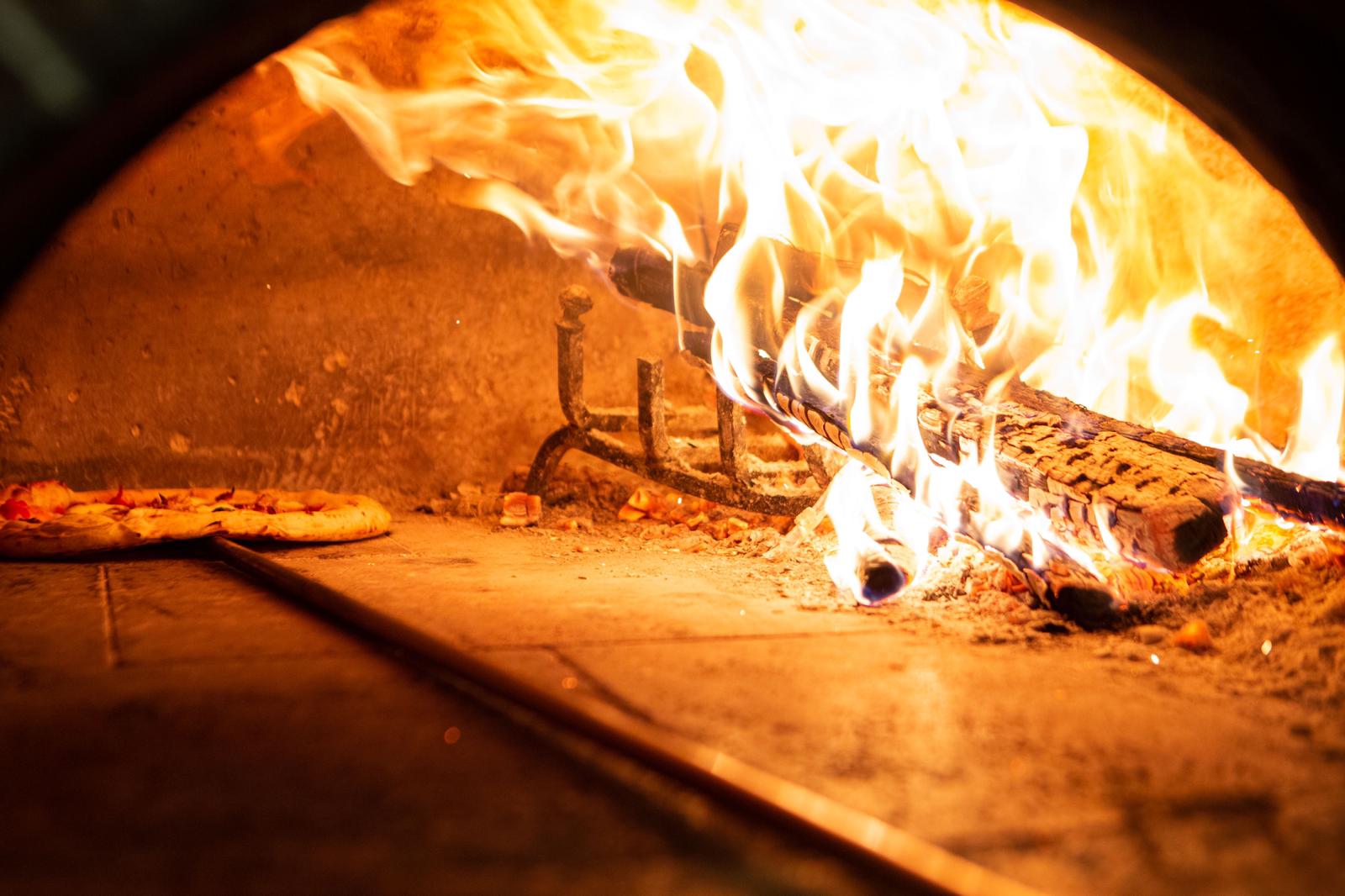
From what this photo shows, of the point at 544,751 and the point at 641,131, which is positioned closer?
the point at 544,751

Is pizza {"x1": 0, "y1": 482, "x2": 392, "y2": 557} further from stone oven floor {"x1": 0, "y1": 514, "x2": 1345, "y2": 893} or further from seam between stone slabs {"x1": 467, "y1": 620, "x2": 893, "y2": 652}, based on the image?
seam between stone slabs {"x1": 467, "y1": 620, "x2": 893, "y2": 652}

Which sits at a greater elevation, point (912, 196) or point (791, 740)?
point (912, 196)

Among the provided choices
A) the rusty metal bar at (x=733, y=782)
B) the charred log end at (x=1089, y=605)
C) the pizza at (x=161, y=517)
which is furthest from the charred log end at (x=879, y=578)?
the pizza at (x=161, y=517)

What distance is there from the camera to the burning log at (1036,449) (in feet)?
6.69

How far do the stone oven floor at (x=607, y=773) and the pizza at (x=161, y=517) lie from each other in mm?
465

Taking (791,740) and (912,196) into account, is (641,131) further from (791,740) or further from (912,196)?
(791,740)

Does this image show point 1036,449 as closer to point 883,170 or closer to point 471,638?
point 471,638

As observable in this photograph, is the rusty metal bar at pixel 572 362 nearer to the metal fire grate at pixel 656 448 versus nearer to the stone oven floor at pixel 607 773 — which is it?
the metal fire grate at pixel 656 448

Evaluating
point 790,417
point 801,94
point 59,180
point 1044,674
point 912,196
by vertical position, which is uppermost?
point 801,94

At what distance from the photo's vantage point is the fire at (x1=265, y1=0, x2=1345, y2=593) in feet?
9.72

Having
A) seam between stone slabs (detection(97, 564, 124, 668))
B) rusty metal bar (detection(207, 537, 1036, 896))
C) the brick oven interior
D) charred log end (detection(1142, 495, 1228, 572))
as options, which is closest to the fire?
the brick oven interior

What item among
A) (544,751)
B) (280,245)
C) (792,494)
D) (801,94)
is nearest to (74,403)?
(280,245)

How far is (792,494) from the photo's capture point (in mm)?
3172

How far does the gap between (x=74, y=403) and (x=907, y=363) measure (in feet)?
9.31
